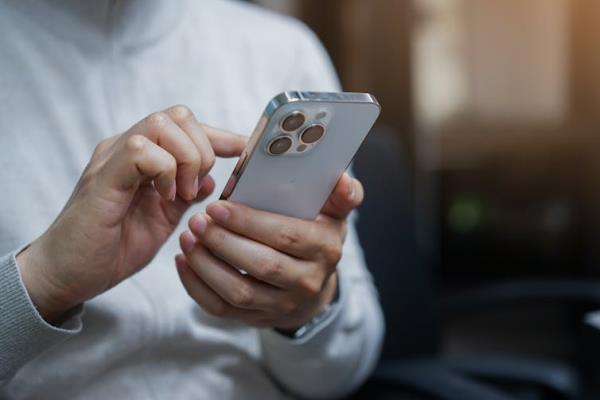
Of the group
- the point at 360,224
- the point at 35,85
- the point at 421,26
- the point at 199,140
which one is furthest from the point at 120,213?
the point at 421,26

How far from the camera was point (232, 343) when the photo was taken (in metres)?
0.65

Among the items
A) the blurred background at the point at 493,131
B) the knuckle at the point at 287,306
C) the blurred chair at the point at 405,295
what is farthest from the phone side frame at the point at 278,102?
the blurred background at the point at 493,131

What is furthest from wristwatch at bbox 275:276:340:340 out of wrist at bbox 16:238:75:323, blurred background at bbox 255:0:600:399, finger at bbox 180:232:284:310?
blurred background at bbox 255:0:600:399

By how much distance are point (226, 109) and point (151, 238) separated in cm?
20

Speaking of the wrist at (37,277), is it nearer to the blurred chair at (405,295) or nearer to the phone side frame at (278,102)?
the phone side frame at (278,102)

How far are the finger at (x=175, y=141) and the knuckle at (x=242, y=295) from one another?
9 cm

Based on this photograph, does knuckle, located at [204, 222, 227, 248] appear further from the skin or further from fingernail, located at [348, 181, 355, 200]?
fingernail, located at [348, 181, 355, 200]

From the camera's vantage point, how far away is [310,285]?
1.72ft

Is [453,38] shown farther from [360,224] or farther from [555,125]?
[360,224]

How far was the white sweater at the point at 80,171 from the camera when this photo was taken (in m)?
0.57

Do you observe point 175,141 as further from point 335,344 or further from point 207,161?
point 335,344

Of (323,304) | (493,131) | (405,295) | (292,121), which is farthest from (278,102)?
(493,131)

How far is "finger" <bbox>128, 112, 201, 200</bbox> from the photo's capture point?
0.44 meters

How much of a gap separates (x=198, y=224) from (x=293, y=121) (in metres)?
0.11
